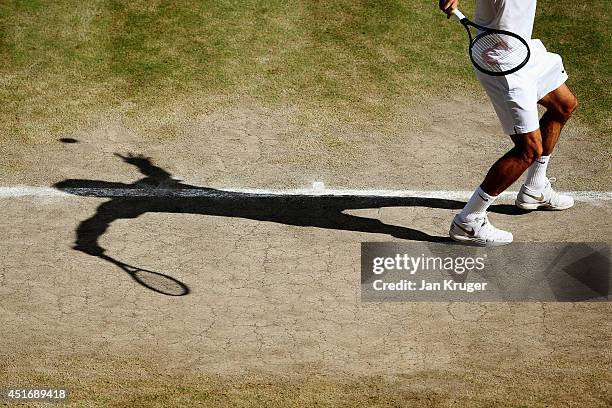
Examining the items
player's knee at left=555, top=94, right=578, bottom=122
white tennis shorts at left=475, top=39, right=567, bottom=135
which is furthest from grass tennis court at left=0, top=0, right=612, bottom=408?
white tennis shorts at left=475, top=39, right=567, bottom=135

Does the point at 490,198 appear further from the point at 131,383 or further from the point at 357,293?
the point at 131,383

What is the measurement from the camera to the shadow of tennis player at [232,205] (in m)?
8.88

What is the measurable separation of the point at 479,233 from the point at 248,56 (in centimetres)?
454

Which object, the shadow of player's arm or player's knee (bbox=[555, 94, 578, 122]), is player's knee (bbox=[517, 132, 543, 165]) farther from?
the shadow of player's arm

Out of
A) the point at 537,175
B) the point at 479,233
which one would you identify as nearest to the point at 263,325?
the point at 479,233

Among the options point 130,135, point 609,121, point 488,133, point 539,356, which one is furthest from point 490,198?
point 130,135

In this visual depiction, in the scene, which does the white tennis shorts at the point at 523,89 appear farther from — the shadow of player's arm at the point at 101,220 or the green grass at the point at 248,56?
the shadow of player's arm at the point at 101,220

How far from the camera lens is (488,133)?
10.5 meters

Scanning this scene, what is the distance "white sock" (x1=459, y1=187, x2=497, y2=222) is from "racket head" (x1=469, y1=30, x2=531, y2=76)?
3.43 ft

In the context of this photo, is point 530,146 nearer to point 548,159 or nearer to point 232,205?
point 548,159

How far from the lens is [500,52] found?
8086mm

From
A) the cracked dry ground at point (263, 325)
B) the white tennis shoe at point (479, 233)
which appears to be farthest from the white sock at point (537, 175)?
the white tennis shoe at point (479, 233)

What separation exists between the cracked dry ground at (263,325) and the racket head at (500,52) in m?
1.58

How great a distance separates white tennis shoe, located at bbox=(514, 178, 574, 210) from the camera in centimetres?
903
